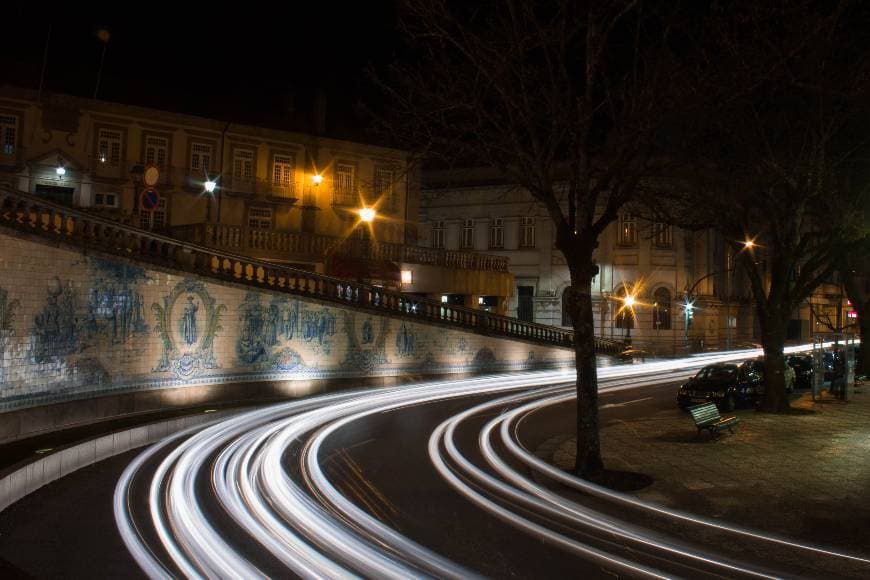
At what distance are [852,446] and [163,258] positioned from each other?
1877 cm

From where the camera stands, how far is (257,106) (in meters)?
46.0

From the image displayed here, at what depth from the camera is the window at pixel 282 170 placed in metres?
41.8

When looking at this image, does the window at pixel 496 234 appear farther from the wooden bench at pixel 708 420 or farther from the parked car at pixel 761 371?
the wooden bench at pixel 708 420

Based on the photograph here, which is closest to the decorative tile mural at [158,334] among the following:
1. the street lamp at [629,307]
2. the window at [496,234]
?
the street lamp at [629,307]

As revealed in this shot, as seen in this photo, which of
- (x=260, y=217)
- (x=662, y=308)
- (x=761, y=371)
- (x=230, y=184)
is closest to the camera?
(x=761, y=371)

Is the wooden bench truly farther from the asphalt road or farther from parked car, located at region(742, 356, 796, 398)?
parked car, located at region(742, 356, 796, 398)

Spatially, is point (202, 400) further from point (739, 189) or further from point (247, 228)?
point (739, 189)

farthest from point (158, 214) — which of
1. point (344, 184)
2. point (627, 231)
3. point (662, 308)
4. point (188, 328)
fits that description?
point (662, 308)

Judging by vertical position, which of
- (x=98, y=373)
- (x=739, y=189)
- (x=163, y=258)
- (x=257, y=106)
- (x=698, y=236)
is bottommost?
(x=98, y=373)

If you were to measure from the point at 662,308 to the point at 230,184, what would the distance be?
99.8ft

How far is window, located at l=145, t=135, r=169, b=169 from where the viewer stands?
3812cm

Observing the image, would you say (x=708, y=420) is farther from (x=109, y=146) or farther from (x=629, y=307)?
(x=629, y=307)

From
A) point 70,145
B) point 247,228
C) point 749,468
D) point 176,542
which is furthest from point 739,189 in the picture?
point 70,145

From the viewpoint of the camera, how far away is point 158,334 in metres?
22.0
